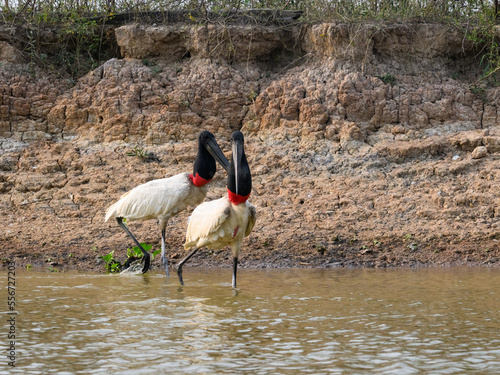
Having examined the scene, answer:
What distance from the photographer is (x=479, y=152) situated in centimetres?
977

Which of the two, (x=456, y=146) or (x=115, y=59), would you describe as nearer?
(x=456, y=146)

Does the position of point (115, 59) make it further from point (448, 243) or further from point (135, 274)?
point (448, 243)

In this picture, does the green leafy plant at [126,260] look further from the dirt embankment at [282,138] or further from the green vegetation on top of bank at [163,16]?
the green vegetation on top of bank at [163,16]

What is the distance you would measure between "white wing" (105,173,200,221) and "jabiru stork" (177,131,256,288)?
102 cm

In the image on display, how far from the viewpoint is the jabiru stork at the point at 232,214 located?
6.50m

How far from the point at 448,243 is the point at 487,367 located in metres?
4.66

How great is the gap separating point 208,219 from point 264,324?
1907 mm

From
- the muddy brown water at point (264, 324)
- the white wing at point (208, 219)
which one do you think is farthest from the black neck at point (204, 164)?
the muddy brown water at point (264, 324)

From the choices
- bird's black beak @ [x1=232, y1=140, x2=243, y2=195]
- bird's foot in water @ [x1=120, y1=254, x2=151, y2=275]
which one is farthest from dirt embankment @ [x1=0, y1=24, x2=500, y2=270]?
bird's black beak @ [x1=232, y1=140, x2=243, y2=195]

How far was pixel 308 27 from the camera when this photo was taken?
11.5 m

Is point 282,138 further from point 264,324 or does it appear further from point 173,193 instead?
point 264,324

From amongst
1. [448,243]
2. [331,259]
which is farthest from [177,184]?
[448,243]

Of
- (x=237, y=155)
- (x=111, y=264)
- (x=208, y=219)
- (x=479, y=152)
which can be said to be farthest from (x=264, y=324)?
(x=479, y=152)

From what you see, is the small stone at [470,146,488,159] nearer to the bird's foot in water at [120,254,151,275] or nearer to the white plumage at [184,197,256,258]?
the white plumage at [184,197,256,258]
